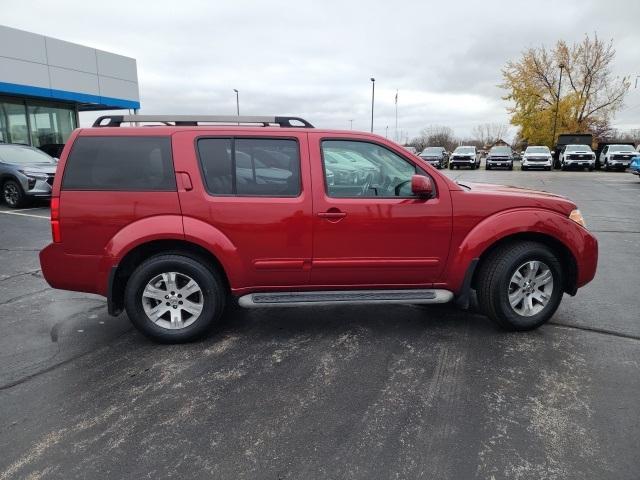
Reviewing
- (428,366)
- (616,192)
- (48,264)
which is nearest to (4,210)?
(48,264)

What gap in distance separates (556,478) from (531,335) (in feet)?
6.43

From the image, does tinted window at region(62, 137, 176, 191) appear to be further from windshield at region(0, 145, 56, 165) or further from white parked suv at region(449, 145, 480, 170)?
white parked suv at region(449, 145, 480, 170)

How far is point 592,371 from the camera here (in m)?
3.47

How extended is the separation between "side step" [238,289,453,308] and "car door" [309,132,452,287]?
91 mm

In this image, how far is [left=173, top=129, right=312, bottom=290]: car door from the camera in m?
3.85

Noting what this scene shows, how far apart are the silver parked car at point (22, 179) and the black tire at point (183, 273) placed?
9620 mm

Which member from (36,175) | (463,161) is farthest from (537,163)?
(36,175)

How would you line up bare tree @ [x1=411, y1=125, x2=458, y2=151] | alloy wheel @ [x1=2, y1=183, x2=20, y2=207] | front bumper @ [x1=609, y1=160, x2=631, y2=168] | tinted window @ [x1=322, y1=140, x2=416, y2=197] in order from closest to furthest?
tinted window @ [x1=322, y1=140, x2=416, y2=197], alloy wheel @ [x1=2, y1=183, x2=20, y2=207], front bumper @ [x1=609, y1=160, x2=631, y2=168], bare tree @ [x1=411, y1=125, x2=458, y2=151]

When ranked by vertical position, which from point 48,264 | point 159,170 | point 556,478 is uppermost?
point 159,170

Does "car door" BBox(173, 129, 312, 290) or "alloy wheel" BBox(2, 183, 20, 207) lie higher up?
"car door" BBox(173, 129, 312, 290)

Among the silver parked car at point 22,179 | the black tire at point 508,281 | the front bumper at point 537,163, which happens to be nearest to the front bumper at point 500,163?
the front bumper at point 537,163

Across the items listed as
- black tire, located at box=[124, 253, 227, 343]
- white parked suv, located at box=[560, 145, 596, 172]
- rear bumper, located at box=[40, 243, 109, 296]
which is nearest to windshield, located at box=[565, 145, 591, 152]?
white parked suv, located at box=[560, 145, 596, 172]

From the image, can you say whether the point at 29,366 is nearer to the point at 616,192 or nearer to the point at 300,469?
the point at 300,469

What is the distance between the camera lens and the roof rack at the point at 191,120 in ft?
13.3
